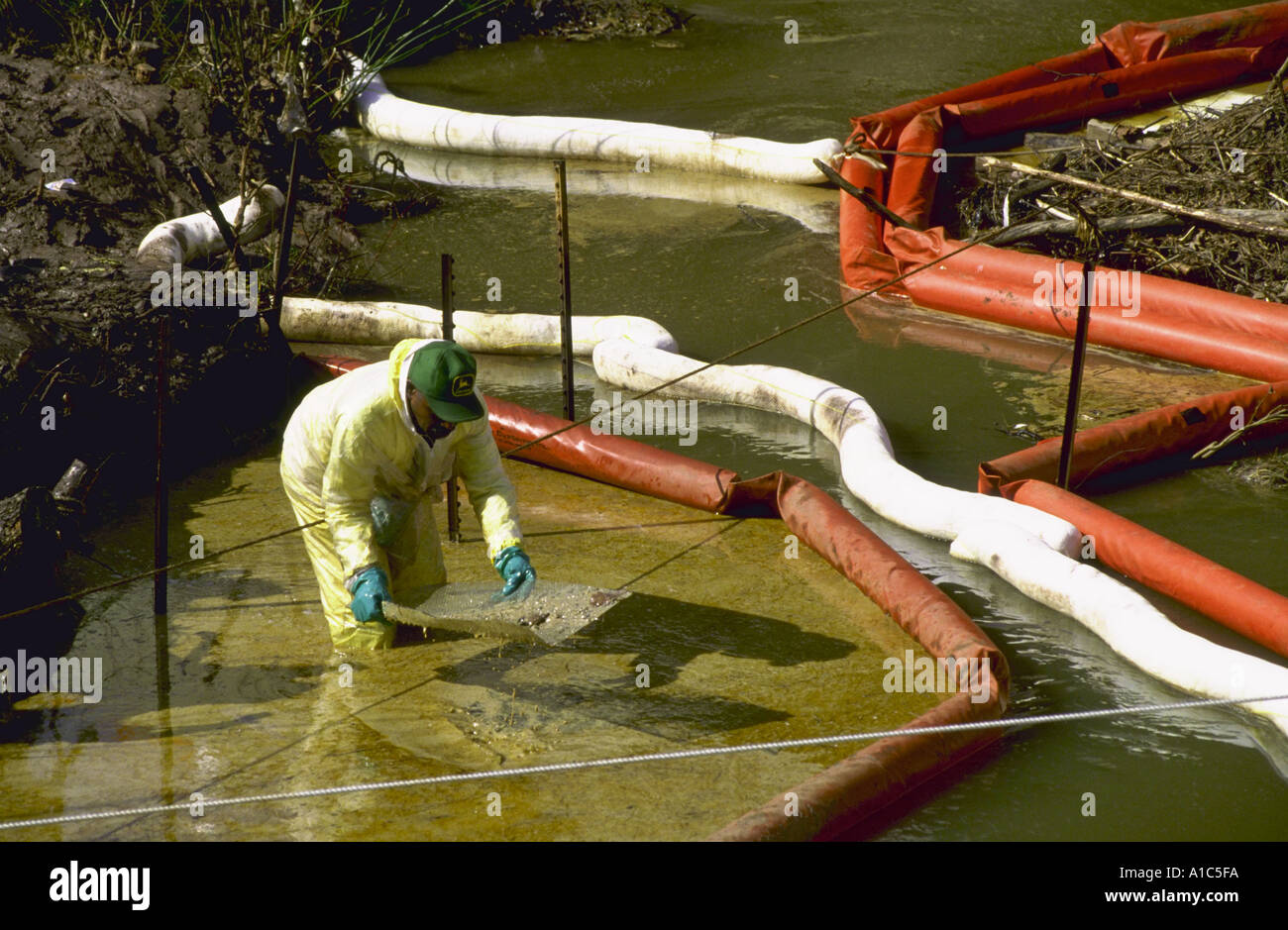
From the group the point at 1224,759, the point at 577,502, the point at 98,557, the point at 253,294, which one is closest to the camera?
the point at 1224,759

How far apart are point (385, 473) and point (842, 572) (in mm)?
2196

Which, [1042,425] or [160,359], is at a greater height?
[160,359]

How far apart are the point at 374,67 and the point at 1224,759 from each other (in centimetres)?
914

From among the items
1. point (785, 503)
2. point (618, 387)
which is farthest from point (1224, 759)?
point (618, 387)

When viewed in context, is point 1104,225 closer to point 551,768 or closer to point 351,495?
point 351,495

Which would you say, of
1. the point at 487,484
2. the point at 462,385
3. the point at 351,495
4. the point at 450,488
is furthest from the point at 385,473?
the point at 450,488

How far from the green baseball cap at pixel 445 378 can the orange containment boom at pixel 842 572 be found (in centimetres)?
176

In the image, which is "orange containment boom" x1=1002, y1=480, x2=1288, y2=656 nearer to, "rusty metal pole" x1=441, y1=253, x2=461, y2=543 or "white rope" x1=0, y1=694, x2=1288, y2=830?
"white rope" x1=0, y1=694, x2=1288, y2=830

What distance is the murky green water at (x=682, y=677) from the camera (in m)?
4.47

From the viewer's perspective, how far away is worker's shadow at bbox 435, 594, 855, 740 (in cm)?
496

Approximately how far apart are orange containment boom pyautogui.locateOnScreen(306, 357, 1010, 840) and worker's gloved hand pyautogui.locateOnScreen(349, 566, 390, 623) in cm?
162

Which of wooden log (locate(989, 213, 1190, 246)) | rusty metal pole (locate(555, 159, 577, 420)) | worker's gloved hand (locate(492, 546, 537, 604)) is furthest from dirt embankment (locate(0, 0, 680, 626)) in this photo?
wooden log (locate(989, 213, 1190, 246))
